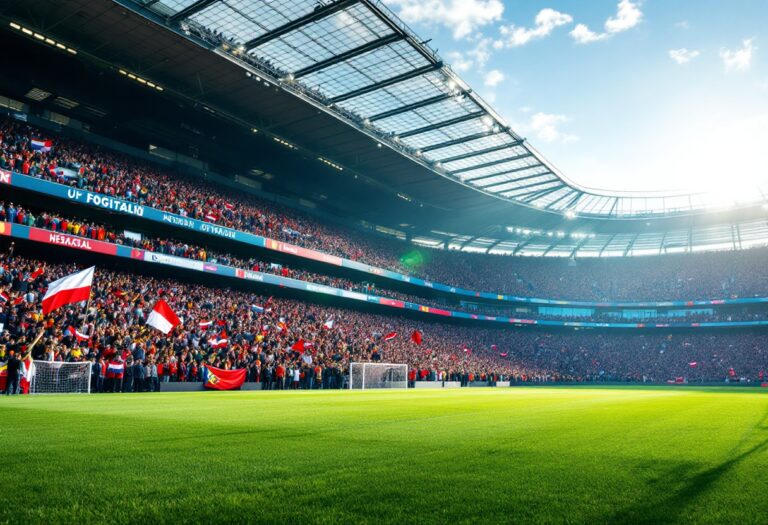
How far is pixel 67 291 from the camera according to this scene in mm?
17250

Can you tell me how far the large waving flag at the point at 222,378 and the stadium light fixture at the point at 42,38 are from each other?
17335 millimetres

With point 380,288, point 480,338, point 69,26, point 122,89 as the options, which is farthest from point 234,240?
point 480,338

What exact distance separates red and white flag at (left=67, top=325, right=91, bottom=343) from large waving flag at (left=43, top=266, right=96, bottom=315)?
573cm

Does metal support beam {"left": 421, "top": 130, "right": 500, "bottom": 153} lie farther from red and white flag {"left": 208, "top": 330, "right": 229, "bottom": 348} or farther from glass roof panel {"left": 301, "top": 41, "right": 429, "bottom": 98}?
red and white flag {"left": 208, "top": 330, "right": 229, "bottom": 348}

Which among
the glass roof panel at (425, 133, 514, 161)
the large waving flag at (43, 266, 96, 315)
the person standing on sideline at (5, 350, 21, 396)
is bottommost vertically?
the person standing on sideline at (5, 350, 21, 396)

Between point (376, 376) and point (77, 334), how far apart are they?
62.2 feet

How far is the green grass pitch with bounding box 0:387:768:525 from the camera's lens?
3.90 m

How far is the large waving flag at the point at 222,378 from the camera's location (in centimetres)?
2578

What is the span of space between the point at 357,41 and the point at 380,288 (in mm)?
30285

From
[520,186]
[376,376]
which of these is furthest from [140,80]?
[520,186]

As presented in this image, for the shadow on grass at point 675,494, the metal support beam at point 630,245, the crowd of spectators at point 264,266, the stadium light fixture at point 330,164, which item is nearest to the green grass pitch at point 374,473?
the shadow on grass at point 675,494

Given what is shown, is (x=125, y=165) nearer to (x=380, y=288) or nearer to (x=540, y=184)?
(x=380, y=288)

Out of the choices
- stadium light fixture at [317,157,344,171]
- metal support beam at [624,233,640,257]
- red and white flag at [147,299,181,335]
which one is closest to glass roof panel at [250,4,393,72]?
stadium light fixture at [317,157,344,171]

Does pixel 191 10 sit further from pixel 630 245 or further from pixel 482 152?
pixel 630 245
